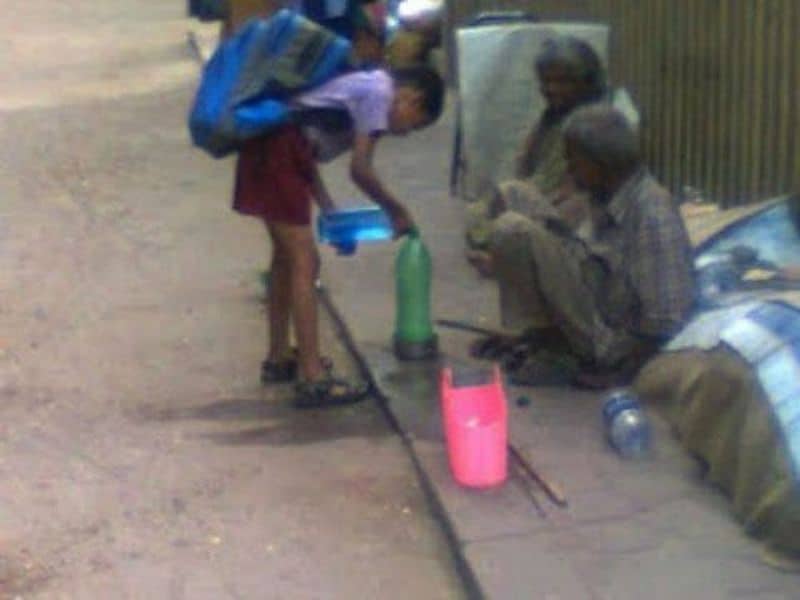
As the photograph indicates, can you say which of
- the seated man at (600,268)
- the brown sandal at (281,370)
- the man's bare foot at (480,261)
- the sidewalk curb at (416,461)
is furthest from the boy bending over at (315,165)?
the man's bare foot at (480,261)

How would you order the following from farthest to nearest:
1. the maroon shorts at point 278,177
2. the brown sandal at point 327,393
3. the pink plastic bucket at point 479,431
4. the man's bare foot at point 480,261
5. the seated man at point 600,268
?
the man's bare foot at point 480,261, the brown sandal at point 327,393, the maroon shorts at point 278,177, the seated man at point 600,268, the pink plastic bucket at point 479,431

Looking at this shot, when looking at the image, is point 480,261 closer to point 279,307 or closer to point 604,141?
point 279,307

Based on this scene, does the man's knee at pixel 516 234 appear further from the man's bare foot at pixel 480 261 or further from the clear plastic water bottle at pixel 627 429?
the man's bare foot at pixel 480 261

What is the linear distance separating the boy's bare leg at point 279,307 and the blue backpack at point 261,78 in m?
0.63

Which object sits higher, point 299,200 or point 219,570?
point 299,200

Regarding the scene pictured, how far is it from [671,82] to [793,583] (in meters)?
4.07

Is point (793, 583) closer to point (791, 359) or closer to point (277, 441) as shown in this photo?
point (791, 359)

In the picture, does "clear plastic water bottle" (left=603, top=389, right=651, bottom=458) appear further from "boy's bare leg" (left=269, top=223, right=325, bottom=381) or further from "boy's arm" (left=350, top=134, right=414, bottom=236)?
"boy's bare leg" (left=269, top=223, right=325, bottom=381)

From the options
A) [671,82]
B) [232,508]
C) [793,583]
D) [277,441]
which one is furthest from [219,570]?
[671,82]

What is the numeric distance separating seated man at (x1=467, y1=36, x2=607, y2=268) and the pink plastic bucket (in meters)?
1.50

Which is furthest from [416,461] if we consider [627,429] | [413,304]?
[413,304]

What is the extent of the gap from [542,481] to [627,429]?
1.15 feet

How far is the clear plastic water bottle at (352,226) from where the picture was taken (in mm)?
7320

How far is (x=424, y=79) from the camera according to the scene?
7.09 metres
